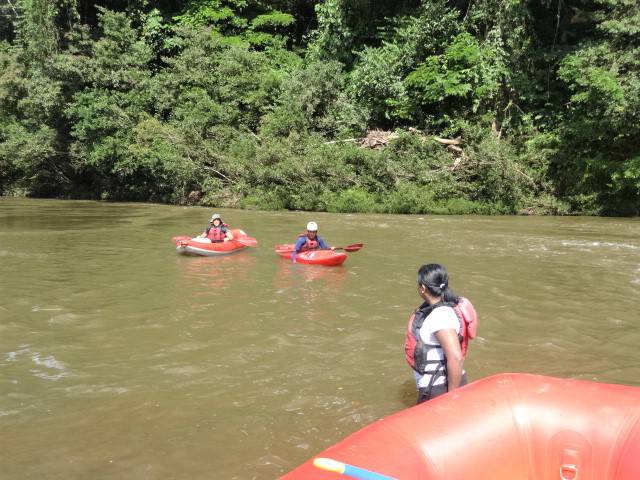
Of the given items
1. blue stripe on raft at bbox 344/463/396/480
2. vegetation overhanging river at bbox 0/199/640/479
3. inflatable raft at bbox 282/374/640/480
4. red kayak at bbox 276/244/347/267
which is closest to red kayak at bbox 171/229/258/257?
vegetation overhanging river at bbox 0/199/640/479

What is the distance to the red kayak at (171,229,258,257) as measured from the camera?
11.3 m

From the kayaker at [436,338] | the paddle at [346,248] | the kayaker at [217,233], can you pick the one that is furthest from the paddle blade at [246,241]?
the kayaker at [436,338]

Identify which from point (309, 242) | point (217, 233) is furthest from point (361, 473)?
point (217, 233)

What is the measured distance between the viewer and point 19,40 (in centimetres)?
3008

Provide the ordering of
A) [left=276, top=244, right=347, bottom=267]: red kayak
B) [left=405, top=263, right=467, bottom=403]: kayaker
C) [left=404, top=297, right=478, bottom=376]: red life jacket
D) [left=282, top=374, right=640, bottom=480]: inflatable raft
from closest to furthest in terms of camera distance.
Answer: [left=282, top=374, right=640, bottom=480]: inflatable raft < [left=405, top=263, right=467, bottom=403]: kayaker < [left=404, top=297, right=478, bottom=376]: red life jacket < [left=276, top=244, right=347, bottom=267]: red kayak

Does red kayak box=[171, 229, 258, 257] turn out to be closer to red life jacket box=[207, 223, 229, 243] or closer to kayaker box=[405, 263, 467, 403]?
red life jacket box=[207, 223, 229, 243]

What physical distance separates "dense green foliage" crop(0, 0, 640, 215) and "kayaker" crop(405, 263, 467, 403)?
1517cm

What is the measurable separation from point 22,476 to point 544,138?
19778 millimetres

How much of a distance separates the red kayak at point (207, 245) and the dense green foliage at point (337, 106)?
362 inches

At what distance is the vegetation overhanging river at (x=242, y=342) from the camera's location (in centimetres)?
404

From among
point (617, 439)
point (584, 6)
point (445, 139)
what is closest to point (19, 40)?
point (445, 139)

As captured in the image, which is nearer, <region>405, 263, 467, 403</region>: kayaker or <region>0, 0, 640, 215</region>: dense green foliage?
<region>405, 263, 467, 403</region>: kayaker

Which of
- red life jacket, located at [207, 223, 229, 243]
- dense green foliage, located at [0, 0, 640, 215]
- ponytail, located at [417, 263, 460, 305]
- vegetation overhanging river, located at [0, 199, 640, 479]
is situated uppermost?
dense green foliage, located at [0, 0, 640, 215]

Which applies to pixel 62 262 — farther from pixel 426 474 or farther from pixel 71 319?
pixel 426 474
